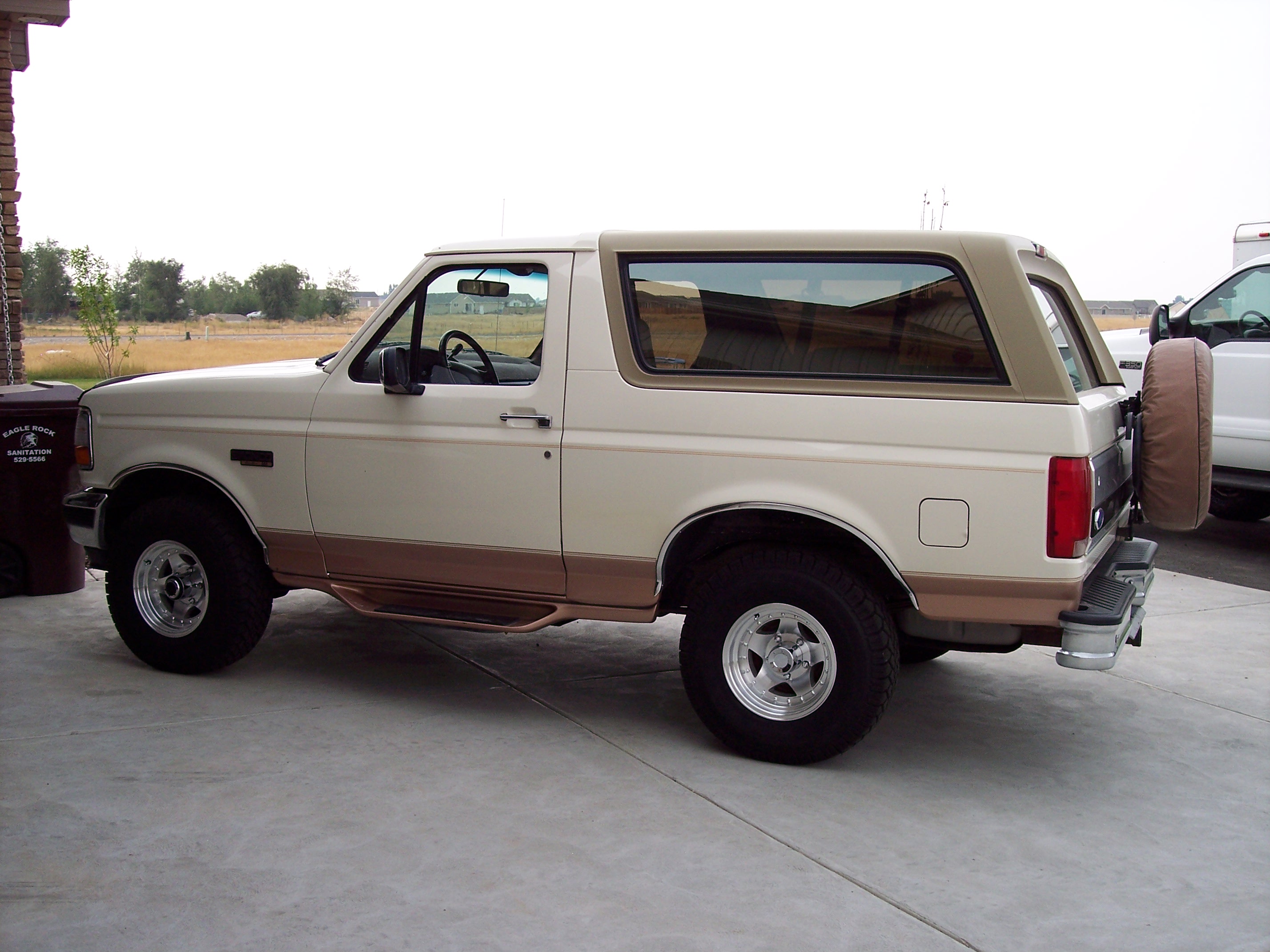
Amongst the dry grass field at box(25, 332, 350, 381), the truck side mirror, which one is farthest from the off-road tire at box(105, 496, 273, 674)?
the truck side mirror

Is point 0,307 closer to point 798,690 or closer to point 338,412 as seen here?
point 338,412

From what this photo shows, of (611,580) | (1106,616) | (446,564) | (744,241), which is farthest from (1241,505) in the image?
(446,564)

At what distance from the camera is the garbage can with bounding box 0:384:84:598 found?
22.1ft

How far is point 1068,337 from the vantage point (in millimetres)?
5219

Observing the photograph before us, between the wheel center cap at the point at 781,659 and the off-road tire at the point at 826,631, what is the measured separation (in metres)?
0.19

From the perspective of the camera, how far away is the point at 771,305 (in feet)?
14.7

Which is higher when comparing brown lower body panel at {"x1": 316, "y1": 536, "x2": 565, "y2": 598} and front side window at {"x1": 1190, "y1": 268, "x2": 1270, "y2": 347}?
front side window at {"x1": 1190, "y1": 268, "x2": 1270, "y2": 347}

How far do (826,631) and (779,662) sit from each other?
25 centimetres

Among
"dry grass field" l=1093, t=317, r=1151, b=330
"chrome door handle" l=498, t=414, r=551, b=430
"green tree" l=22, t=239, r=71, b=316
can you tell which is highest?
"green tree" l=22, t=239, r=71, b=316

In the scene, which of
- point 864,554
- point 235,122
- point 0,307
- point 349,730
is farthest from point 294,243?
point 864,554

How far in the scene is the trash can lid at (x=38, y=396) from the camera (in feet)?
22.2

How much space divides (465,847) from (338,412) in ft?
7.08

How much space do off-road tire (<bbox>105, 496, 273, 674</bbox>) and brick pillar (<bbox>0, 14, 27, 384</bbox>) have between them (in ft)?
16.8

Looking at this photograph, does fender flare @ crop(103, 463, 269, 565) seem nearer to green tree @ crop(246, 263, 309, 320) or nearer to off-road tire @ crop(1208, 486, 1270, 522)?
green tree @ crop(246, 263, 309, 320)
